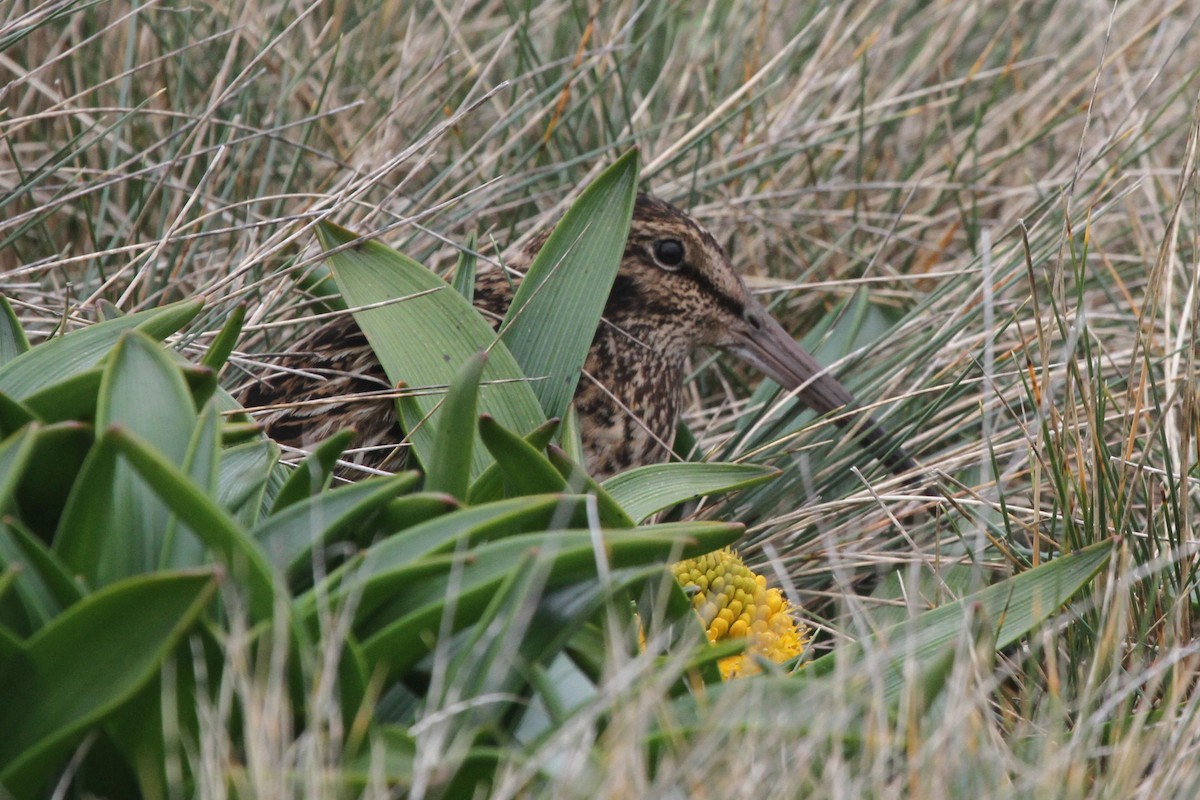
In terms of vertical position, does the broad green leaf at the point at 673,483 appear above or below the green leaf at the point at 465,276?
below

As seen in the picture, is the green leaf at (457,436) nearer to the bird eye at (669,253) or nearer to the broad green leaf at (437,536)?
the broad green leaf at (437,536)

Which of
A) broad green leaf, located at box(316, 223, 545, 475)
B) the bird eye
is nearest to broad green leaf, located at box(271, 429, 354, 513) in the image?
broad green leaf, located at box(316, 223, 545, 475)

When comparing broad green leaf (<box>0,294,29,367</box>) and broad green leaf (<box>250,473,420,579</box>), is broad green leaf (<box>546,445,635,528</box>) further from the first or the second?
broad green leaf (<box>0,294,29,367</box>)

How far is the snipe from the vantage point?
263cm

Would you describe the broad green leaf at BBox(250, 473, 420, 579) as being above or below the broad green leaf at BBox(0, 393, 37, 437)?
below

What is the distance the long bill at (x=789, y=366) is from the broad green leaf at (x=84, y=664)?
1695 millimetres

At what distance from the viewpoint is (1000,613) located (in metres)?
1.96

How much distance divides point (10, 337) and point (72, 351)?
0.19 metres

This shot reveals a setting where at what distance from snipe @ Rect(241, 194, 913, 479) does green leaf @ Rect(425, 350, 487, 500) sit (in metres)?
0.65

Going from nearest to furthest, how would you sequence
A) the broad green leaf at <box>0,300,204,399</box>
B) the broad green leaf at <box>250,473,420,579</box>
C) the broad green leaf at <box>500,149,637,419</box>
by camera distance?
the broad green leaf at <box>250,473,420,579</box> → the broad green leaf at <box>0,300,204,399</box> → the broad green leaf at <box>500,149,637,419</box>

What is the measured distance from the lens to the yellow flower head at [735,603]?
211 centimetres

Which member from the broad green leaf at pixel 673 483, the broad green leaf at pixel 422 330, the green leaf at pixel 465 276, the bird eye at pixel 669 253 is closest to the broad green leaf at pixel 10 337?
the broad green leaf at pixel 422 330

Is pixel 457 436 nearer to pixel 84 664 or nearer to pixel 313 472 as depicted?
pixel 313 472

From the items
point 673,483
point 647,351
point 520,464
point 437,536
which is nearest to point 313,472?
point 437,536
